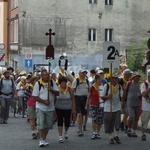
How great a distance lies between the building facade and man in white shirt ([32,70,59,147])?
115 feet

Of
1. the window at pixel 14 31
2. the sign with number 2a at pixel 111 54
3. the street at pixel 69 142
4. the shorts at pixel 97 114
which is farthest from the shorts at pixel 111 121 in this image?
the window at pixel 14 31

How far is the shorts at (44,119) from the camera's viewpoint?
607 inches

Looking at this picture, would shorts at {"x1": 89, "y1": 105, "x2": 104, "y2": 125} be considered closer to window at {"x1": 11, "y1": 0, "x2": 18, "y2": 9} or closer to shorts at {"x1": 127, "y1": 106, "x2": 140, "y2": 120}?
shorts at {"x1": 127, "y1": 106, "x2": 140, "y2": 120}

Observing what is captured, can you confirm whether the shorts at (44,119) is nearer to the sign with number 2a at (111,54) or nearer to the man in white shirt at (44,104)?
the man in white shirt at (44,104)

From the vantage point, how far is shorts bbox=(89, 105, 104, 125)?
56.7ft

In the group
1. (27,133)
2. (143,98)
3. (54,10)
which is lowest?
(27,133)

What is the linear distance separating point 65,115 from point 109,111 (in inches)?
44.5

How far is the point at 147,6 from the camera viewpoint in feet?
175

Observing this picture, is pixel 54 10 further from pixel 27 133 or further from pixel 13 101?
pixel 27 133

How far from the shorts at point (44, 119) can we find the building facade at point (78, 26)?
35296mm

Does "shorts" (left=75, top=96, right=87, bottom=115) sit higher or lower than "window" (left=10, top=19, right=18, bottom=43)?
lower

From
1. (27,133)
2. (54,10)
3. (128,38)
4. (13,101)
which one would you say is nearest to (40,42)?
(54,10)

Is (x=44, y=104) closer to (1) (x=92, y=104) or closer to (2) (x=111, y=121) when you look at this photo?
(2) (x=111, y=121)

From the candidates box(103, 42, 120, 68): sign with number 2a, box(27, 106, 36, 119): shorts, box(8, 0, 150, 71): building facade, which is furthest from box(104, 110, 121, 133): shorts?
box(8, 0, 150, 71): building facade
